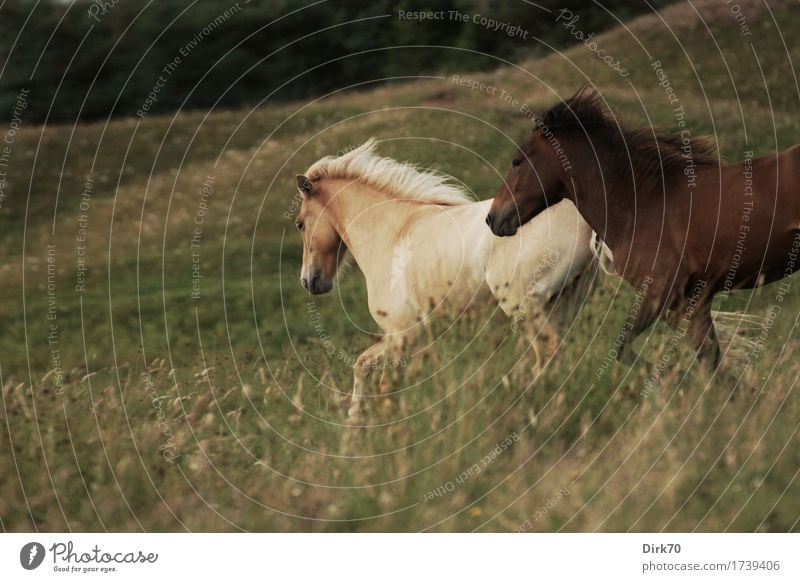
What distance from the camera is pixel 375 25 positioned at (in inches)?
728

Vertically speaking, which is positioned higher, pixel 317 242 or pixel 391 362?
pixel 317 242

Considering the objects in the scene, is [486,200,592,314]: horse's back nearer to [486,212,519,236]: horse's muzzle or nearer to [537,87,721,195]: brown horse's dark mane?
[486,212,519,236]: horse's muzzle

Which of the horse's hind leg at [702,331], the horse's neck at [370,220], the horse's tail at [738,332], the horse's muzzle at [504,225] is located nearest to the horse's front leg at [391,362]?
the horse's neck at [370,220]

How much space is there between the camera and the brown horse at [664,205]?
8195 mm

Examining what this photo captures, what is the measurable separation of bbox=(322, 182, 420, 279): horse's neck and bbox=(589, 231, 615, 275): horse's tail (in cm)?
173

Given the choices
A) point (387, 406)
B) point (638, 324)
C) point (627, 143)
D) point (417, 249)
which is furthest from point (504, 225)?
point (387, 406)

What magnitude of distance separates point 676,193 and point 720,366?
1.44 m

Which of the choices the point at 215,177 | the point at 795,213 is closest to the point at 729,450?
the point at 795,213

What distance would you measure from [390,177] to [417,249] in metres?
0.78

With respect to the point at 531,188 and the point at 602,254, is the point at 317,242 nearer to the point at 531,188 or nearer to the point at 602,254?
the point at 531,188

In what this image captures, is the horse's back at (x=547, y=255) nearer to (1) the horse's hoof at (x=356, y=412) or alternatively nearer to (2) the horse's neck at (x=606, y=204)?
(2) the horse's neck at (x=606, y=204)

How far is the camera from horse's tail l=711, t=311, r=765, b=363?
9203mm

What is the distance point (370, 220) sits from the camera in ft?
32.4

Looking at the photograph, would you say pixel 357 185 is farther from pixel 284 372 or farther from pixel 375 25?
pixel 375 25
